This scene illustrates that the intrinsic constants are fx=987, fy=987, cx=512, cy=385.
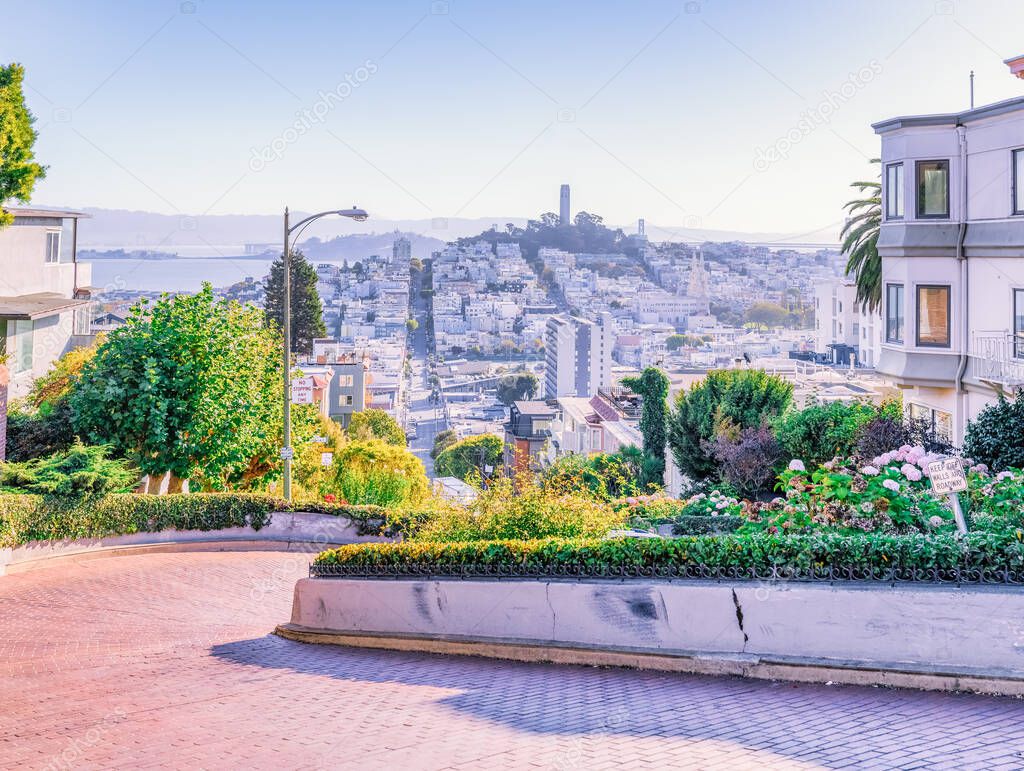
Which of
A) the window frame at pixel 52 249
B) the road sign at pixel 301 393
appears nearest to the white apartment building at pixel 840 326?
the window frame at pixel 52 249

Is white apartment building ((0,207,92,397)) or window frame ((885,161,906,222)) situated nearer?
window frame ((885,161,906,222))

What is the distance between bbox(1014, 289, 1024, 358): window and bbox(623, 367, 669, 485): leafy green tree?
17.2m

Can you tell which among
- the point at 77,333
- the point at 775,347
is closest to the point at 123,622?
the point at 77,333

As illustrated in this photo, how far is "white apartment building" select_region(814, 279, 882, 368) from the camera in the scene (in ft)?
290

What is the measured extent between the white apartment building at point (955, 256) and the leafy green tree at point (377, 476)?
12582 millimetres

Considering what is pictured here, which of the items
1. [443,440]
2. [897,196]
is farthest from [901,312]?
[443,440]

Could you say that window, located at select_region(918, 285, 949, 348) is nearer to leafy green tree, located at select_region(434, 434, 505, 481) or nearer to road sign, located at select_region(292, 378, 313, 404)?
road sign, located at select_region(292, 378, 313, 404)

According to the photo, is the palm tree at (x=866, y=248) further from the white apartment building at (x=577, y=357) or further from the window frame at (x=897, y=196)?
the white apartment building at (x=577, y=357)

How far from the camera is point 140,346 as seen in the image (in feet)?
73.6

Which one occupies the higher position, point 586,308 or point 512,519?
point 586,308

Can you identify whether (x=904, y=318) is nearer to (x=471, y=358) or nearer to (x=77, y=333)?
(x=77, y=333)

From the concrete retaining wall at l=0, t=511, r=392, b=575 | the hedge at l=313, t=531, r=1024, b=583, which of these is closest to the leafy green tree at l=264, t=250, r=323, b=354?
the concrete retaining wall at l=0, t=511, r=392, b=575

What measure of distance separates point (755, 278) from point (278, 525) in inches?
5591

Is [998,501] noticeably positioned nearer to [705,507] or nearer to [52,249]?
[705,507]
